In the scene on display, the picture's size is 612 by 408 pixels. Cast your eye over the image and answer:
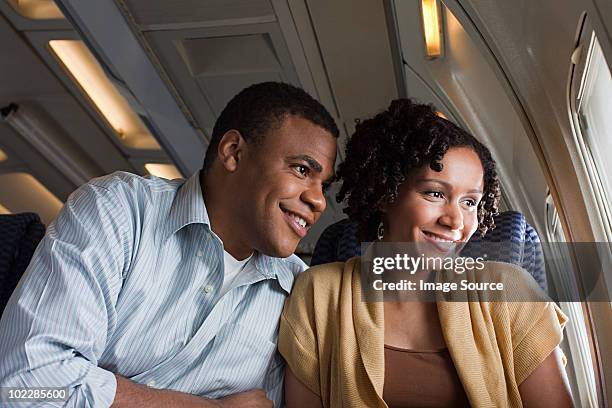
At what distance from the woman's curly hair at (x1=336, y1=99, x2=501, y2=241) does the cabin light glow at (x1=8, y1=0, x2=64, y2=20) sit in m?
3.65

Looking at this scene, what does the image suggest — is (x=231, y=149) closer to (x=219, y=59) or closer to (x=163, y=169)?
(x=219, y=59)

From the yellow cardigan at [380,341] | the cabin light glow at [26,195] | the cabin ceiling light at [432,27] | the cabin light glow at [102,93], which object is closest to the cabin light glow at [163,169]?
the cabin light glow at [102,93]

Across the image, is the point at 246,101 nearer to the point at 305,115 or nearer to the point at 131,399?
the point at 305,115

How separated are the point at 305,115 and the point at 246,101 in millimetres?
268

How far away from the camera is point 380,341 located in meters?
2.09

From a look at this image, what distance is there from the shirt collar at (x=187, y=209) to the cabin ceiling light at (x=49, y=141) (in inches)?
202

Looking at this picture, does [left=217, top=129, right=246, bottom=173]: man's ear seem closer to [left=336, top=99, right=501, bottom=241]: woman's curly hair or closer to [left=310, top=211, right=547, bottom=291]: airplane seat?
[left=336, top=99, right=501, bottom=241]: woman's curly hair

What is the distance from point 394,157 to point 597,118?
62.1 inches

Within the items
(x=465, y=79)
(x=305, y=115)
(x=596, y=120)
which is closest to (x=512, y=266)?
(x=305, y=115)

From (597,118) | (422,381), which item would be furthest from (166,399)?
(597,118)

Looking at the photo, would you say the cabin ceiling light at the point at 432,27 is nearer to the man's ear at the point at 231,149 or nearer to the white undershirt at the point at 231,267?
the man's ear at the point at 231,149

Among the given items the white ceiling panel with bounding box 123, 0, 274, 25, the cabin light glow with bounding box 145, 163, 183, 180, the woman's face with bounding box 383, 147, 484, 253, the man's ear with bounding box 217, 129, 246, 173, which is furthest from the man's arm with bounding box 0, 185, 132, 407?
the cabin light glow with bounding box 145, 163, 183, 180

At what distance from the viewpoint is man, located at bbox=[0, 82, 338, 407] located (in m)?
1.95

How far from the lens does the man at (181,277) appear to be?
1946 mm
